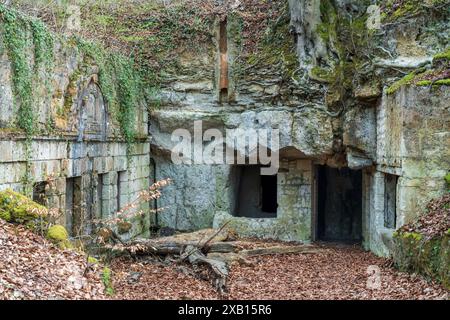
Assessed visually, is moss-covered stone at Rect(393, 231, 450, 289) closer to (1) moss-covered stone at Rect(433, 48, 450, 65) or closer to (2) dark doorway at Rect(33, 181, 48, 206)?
(1) moss-covered stone at Rect(433, 48, 450, 65)

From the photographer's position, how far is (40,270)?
685 centimetres

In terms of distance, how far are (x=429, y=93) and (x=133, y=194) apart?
8281 mm

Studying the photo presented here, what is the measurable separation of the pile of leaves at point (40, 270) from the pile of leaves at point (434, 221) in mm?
5179

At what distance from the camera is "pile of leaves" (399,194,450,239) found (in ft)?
26.3

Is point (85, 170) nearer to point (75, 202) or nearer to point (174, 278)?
point (75, 202)

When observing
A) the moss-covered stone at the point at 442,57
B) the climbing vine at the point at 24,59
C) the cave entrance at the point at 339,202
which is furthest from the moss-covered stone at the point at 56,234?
the cave entrance at the point at 339,202

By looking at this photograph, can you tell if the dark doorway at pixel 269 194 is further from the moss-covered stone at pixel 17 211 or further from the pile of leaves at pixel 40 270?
the pile of leaves at pixel 40 270

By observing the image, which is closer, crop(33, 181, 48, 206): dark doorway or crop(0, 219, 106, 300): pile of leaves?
crop(0, 219, 106, 300): pile of leaves

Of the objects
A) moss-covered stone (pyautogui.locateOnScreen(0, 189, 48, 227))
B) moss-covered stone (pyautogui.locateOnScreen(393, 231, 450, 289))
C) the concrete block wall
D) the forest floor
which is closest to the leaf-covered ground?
the forest floor

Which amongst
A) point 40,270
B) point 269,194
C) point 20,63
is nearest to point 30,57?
point 20,63

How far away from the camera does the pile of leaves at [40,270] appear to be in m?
6.21

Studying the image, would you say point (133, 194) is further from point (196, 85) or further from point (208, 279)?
point (208, 279)
